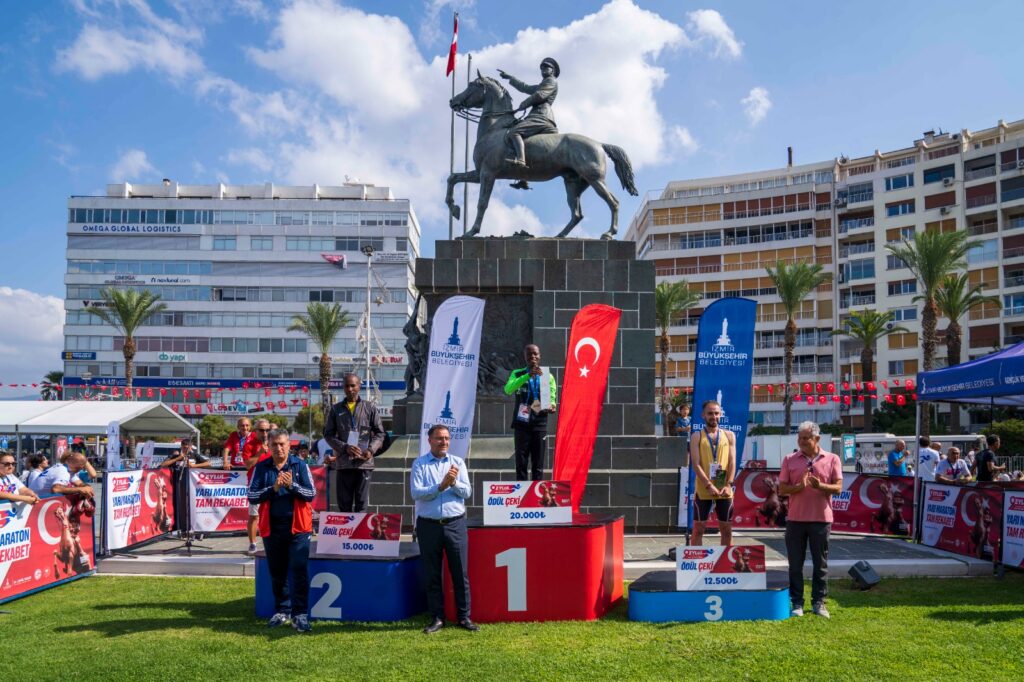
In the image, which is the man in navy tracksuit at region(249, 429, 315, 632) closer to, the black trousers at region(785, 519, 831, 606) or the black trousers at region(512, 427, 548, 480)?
the black trousers at region(512, 427, 548, 480)

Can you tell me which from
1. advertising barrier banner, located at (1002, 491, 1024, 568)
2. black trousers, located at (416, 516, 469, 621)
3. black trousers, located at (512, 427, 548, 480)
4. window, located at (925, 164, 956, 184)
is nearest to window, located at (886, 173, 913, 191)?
window, located at (925, 164, 956, 184)

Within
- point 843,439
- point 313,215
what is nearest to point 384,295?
point 313,215

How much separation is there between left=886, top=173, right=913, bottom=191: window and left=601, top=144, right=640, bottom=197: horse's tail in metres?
58.5

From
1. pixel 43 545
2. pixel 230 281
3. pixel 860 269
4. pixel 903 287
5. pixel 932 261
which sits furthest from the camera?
pixel 230 281

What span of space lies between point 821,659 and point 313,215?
74.3 meters

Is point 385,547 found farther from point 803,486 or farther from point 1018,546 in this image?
point 1018,546

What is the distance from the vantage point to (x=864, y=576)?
8680mm

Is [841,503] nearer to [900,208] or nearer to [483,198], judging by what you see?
[483,198]

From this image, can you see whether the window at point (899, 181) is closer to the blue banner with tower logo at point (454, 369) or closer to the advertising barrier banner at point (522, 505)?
the blue banner with tower logo at point (454, 369)

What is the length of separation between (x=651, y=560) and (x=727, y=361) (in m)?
2.65

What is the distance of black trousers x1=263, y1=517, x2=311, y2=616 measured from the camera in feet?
23.9

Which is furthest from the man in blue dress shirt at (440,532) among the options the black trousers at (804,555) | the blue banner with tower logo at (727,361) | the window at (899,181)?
the window at (899,181)

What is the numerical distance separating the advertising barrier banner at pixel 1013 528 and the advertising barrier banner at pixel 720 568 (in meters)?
4.41

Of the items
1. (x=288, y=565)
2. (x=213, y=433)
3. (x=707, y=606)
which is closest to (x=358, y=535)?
(x=288, y=565)
